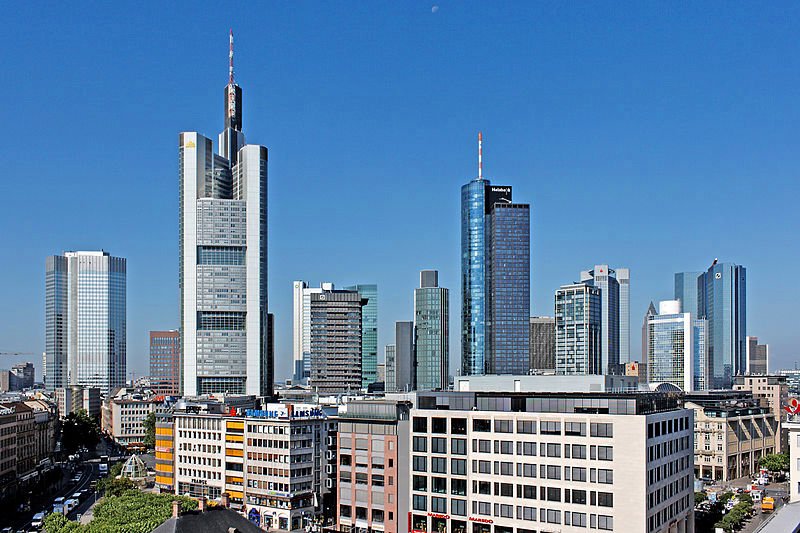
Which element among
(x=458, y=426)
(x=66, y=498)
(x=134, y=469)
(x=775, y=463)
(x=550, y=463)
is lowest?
(x=66, y=498)

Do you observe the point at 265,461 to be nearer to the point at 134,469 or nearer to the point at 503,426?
the point at 134,469

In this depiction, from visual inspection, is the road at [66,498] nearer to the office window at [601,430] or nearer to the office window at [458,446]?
the office window at [458,446]

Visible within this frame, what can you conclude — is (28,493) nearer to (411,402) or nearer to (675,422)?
(411,402)

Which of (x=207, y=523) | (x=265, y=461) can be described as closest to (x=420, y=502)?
(x=265, y=461)

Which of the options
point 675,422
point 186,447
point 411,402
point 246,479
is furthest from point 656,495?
point 186,447

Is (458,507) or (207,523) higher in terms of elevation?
(207,523)

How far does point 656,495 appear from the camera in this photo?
98.2 m

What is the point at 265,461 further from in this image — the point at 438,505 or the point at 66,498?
the point at 66,498

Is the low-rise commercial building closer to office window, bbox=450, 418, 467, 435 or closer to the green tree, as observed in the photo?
office window, bbox=450, 418, 467, 435

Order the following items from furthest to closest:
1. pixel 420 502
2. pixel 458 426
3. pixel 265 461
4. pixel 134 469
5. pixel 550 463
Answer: pixel 134 469, pixel 265 461, pixel 420 502, pixel 458 426, pixel 550 463

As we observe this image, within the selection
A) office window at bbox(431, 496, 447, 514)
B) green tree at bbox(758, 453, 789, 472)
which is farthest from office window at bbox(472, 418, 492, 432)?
green tree at bbox(758, 453, 789, 472)

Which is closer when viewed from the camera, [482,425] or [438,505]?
[482,425]

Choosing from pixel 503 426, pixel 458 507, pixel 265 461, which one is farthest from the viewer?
pixel 265 461

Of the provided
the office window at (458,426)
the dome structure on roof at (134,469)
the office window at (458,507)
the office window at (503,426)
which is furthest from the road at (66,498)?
the office window at (503,426)
